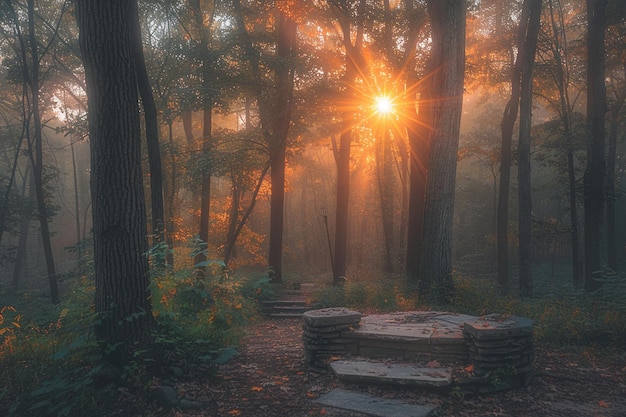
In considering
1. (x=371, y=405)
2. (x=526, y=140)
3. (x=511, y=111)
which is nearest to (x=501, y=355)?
(x=371, y=405)

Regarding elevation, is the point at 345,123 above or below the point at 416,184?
above

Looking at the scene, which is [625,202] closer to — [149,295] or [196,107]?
[196,107]

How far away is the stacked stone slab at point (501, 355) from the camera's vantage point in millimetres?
5348

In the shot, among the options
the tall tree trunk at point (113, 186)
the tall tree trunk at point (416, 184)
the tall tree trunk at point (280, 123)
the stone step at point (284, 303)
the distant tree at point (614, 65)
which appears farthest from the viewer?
the tall tree trunk at point (280, 123)

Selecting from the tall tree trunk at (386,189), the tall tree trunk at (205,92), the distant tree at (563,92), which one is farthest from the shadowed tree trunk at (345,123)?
the distant tree at (563,92)

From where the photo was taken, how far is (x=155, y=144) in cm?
1062

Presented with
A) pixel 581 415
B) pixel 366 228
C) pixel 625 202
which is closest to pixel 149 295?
pixel 581 415

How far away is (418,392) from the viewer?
205 inches

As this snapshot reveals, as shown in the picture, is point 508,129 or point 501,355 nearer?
point 501,355

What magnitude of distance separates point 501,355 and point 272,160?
13.2 m

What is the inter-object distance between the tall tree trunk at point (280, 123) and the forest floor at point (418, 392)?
1085 centimetres

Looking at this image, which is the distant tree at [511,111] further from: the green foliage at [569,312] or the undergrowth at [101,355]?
the undergrowth at [101,355]

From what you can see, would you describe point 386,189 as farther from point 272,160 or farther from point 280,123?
point 280,123

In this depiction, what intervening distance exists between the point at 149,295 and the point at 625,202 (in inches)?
1398
